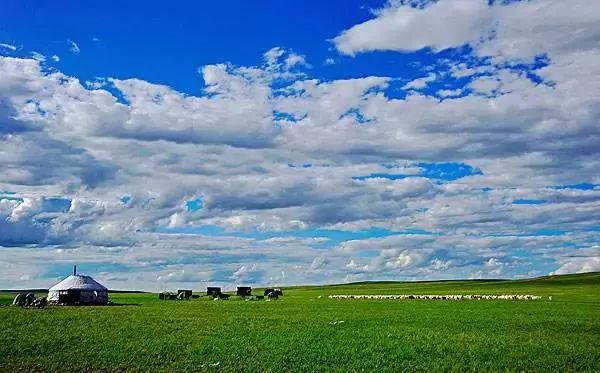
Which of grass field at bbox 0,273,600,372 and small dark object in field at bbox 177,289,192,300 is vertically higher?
small dark object in field at bbox 177,289,192,300

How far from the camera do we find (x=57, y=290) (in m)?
96.4

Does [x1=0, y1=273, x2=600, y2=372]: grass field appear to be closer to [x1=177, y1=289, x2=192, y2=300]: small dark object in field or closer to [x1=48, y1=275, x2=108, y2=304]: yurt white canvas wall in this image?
[x1=48, y1=275, x2=108, y2=304]: yurt white canvas wall

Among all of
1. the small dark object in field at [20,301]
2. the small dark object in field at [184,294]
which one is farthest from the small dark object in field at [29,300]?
the small dark object in field at [184,294]

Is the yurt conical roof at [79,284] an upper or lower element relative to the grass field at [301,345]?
upper

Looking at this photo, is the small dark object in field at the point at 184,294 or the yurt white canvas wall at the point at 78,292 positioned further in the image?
the small dark object in field at the point at 184,294

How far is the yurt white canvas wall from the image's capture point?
93256 millimetres

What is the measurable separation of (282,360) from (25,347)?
1388cm

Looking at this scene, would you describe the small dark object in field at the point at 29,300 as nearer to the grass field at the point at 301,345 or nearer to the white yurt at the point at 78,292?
the white yurt at the point at 78,292

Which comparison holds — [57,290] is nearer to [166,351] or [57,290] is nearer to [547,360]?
[166,351]

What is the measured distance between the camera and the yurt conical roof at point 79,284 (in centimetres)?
9631

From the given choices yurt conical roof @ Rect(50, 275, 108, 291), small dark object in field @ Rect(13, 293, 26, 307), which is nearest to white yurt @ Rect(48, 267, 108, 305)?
yurt conical roof @ Rect(50, 275, 108, 291)

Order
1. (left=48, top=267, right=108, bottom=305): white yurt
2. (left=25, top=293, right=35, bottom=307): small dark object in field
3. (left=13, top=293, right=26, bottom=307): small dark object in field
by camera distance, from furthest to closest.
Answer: (left=48, top=267, right=108, bottom=305): white yurt, (left=13, top=293, right=26, bottom=307): small dark object in field, (left=25, top=293, right=35, bottom=307): small dark object in field

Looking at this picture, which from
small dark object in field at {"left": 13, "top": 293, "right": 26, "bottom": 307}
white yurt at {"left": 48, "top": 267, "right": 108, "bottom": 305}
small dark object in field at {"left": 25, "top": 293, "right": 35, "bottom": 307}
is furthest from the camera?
white yurt at {"left": 48, "top": 267, "right": 108, "bottom": 305}

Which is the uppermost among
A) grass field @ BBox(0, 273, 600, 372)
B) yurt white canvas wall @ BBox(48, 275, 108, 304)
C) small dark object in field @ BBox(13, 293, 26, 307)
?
yurt white canvas wall @ BBox(48, 275, 108, 304)
